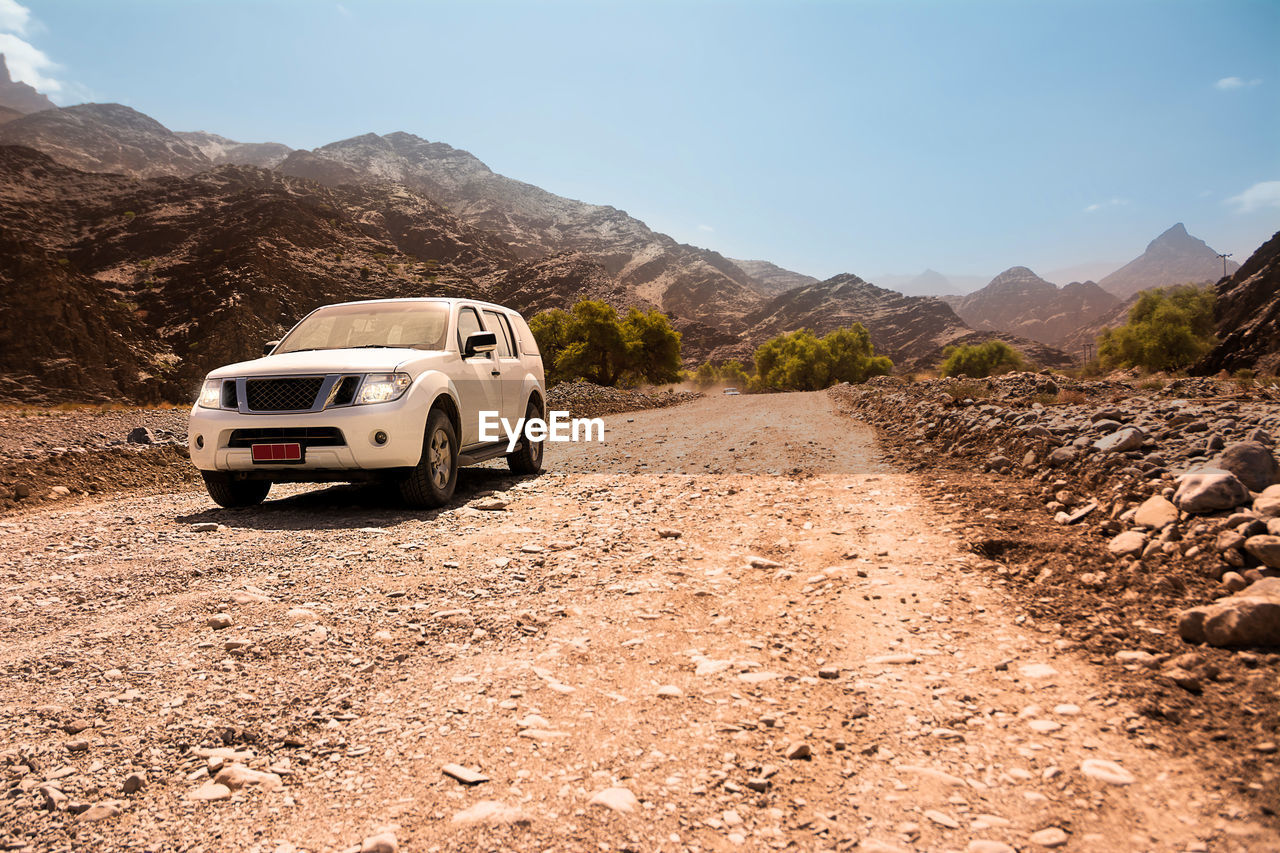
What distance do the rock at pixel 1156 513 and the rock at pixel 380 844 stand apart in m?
4.31

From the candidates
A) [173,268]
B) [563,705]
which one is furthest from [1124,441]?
[173,268]

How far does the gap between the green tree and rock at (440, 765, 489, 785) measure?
197 feet

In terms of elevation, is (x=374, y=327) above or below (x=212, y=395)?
above

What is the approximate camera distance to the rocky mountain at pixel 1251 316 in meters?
51.1

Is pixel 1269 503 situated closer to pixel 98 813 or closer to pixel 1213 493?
pixel 1213 493

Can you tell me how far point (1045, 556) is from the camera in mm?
4168

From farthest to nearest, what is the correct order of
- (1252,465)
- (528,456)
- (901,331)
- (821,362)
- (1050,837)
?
(901,331)
(821,362)
(528,456)
(1252,465)
(1050,837)

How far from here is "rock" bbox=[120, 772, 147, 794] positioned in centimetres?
207

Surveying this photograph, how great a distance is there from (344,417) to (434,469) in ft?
3.24

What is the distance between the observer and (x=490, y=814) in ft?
6.39

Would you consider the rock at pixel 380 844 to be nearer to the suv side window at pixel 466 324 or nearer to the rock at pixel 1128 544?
the rock at pixel 1128 544

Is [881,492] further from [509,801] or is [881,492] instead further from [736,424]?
[736,424]

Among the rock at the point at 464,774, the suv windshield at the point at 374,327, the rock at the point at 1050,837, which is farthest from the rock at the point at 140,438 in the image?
the rock at the point at 1050,837

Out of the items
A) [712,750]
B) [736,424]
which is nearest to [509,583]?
[712,750]
